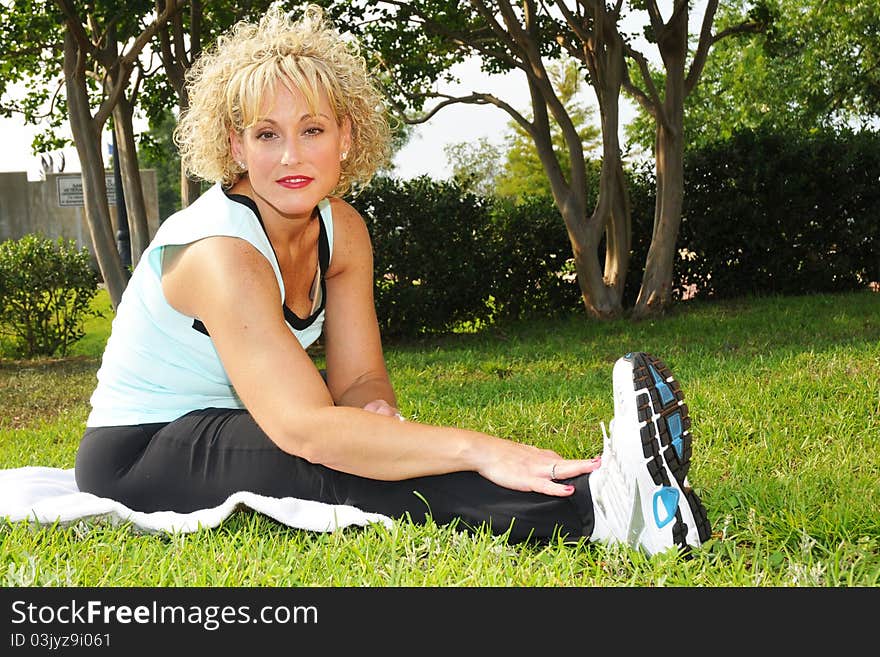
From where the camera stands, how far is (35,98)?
39.8 feet

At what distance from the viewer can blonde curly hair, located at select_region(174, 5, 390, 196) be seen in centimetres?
282

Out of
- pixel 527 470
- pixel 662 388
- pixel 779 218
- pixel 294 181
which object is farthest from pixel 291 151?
pixel 779 218

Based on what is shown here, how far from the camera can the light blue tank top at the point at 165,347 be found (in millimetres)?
2803

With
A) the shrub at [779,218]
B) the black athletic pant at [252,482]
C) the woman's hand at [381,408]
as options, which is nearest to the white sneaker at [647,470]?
the black athletic pant at [252,482]

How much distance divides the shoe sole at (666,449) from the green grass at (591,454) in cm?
10

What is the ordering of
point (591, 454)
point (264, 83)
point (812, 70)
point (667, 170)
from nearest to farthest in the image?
point (264, 83) < point (591, 454) < point (667, 170) < point (812, 70)

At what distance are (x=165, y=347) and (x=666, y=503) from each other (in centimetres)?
158

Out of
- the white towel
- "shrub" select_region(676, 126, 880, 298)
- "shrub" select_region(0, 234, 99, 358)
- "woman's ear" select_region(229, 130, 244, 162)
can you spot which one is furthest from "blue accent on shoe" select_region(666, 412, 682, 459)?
"shrub" select_region(0, 234, 99, 358)

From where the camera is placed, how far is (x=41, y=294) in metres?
10.7

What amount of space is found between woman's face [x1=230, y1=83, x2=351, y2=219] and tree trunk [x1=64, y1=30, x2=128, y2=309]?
282 inches

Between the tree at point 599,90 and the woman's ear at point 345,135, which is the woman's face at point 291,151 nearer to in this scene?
the woman's ear at point 345,135

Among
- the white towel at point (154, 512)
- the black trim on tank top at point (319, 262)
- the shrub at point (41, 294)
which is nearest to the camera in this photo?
the white towel at point (154, 512)

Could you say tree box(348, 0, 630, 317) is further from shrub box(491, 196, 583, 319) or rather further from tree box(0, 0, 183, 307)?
tree box(0, 0, 183, 307)

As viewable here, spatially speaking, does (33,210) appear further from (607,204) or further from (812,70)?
(607,204)
